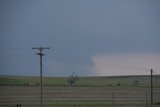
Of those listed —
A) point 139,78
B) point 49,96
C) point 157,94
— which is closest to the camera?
point 49,96

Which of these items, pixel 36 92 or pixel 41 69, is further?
pixel 36 92

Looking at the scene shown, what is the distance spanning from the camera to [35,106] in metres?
55.8

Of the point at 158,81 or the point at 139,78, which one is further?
the point at 139,78

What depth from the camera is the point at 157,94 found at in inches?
3403

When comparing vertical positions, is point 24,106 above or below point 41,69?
below

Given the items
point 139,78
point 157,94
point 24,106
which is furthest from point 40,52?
point 139,78

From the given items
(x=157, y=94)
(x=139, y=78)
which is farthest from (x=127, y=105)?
Result: (x=139, y=78)

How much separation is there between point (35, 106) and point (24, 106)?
1.51 metres

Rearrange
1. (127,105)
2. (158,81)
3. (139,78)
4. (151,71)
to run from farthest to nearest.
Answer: (139,78) → (158,81) → (127,105) → (151,71)

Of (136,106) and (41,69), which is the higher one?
(41,69)

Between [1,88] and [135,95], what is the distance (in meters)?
23.5

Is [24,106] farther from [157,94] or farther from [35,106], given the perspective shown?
[157,94]

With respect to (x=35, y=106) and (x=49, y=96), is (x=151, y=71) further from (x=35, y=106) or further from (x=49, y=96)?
(x=49, y=96)

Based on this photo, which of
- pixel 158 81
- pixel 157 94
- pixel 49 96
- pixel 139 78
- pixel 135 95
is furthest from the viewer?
pixel 139 78
